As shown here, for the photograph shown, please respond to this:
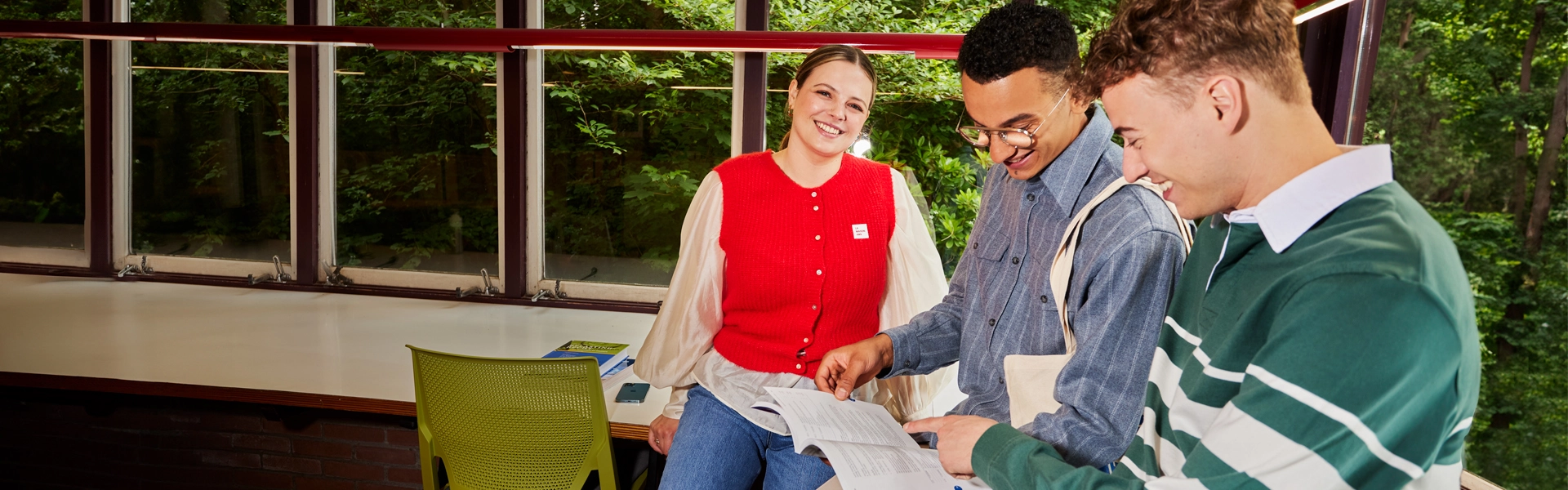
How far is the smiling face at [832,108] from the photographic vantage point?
2.08 m

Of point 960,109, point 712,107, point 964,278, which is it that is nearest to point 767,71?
point 712,107

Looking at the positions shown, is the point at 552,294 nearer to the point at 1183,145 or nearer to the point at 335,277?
the point at 335,277

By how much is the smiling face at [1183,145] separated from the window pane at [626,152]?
2.78m

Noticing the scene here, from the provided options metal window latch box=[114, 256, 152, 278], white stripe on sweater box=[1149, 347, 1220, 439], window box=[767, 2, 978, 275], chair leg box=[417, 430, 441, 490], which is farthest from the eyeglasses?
metal window latch box=[114, 256, 152, 278]

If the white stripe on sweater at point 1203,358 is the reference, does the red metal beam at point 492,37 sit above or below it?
above

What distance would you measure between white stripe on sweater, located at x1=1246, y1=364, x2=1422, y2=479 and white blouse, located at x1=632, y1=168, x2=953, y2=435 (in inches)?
55.5

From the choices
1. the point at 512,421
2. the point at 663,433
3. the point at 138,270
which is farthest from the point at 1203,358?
the point at 138,270

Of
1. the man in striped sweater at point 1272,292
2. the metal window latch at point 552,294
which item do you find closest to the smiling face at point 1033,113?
the man in striped sweater at point 1272,292

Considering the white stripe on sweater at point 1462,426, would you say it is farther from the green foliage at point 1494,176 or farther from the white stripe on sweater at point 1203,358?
the green foliage at point 1494,176

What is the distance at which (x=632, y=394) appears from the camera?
261cm

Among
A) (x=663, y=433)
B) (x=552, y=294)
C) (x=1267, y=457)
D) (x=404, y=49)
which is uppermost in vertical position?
(x=404, y=49)

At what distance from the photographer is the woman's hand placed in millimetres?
2184

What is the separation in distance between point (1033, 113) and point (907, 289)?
0.82 meters

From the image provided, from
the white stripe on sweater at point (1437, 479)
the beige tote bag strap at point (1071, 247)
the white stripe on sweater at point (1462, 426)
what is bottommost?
the white stripe on sweater at point (1437, 479)
